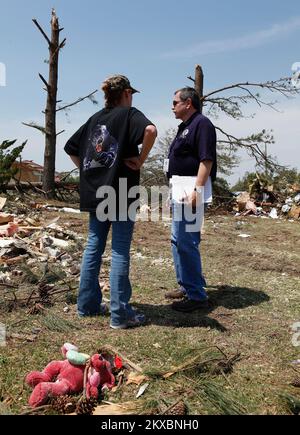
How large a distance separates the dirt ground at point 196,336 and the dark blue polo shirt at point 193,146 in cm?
117

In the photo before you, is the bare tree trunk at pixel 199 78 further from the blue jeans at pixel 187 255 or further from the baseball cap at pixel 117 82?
the baseball cap at pixel 117 82

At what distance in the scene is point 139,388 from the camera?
239cm

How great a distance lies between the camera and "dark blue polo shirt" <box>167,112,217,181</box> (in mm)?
3430

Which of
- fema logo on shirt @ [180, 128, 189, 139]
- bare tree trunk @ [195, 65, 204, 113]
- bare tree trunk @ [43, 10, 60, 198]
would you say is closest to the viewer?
fema logo on shirt @ [180, 128, 189, 139]

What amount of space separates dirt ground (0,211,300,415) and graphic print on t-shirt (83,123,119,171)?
3.81 ft

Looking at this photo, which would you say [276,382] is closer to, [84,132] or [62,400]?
[62,400]

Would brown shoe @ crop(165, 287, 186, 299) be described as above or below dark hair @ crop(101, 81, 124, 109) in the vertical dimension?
below

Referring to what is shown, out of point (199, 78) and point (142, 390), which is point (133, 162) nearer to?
point (142, 390)

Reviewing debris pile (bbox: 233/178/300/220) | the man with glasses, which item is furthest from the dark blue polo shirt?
debris pile (bbox: 233/178/300/220)

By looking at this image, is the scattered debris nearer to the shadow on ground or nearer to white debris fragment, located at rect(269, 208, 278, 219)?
the shadow on ground

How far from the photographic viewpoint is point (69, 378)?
236cm

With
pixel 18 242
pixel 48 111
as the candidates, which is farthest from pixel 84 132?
pixel 48 111

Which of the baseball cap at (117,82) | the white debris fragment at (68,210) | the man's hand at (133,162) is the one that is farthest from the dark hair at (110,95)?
Answer: the white debris fragment at (68,210)
